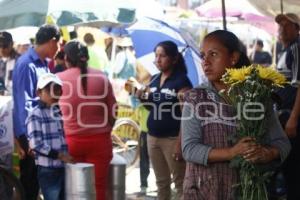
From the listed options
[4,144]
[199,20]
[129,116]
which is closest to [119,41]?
[129,116]

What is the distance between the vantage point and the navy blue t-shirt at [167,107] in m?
6.96

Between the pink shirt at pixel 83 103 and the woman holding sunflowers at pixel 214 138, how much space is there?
9.33 ft

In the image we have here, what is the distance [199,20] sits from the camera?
19.5 meters

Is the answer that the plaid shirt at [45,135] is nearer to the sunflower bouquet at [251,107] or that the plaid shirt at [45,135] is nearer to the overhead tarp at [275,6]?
the sunflower bouquet at [251,107]

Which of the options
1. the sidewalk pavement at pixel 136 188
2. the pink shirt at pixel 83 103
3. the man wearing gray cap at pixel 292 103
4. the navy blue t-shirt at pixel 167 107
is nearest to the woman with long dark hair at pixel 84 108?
the pink shirt at pixel 83 103

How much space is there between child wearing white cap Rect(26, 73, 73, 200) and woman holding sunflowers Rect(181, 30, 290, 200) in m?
2.31

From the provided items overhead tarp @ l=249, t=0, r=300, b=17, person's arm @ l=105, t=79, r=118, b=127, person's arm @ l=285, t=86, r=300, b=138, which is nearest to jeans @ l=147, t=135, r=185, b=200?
person's arm @ l=105, t=79, r=118, b=127

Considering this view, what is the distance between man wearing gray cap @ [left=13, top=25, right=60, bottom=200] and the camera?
19.7 feet

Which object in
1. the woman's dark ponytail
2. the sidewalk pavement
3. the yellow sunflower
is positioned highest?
the woman's dark ponytail

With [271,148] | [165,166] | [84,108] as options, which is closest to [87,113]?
[84,108]

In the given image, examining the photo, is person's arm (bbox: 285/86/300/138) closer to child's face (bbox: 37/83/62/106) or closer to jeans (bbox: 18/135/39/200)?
child's face (bbox: 37/83/62/106)

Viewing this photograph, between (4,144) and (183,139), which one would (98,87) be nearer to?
(4,144)

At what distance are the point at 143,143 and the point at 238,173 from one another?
553 centimetres

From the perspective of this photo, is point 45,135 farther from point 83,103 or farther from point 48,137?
point 83,103
